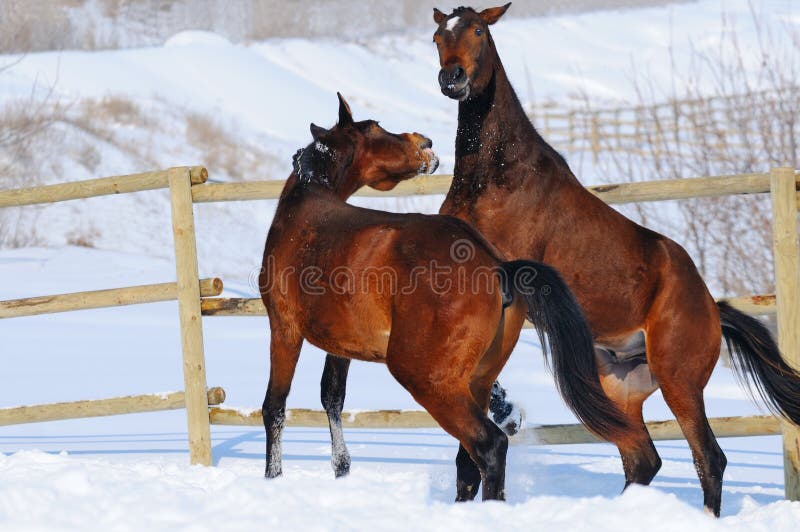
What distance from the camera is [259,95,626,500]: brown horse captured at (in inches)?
132

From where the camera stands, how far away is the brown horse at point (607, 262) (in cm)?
383

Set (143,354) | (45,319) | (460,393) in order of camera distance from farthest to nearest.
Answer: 1. (45,319)
2. (143,354)
3. (460,393)

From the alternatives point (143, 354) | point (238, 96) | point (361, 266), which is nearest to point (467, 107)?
point (361, 266)

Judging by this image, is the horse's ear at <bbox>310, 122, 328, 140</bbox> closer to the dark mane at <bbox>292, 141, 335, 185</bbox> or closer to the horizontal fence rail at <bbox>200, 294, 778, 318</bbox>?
the dark mane at <bbox>292, 141, 335, 185</bbox>

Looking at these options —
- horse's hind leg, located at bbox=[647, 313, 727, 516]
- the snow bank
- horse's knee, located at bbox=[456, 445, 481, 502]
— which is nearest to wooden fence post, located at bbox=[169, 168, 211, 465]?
horse's knee, located at bbox=[456, 445, 481, 502]

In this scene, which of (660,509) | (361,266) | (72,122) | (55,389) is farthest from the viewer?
(72,122)

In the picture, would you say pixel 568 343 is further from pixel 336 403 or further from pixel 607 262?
pixel 336 403

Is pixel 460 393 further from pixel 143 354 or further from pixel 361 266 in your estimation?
pixel 143 354

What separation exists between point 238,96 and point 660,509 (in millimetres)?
28092

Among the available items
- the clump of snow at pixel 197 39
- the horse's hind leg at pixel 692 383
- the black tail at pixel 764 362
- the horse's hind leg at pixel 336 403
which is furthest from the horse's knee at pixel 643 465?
the clump of snow at pixel 197 39

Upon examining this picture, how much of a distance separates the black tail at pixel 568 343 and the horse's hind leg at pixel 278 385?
3.52 feet

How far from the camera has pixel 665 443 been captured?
5816mm

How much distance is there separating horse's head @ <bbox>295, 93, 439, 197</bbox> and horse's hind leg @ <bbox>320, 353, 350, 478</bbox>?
0.79m

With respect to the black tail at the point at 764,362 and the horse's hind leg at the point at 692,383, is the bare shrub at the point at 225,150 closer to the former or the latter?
the black tail at the point at 764,362
